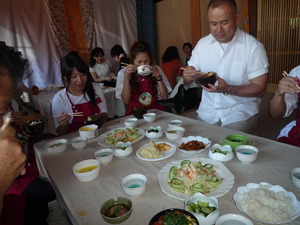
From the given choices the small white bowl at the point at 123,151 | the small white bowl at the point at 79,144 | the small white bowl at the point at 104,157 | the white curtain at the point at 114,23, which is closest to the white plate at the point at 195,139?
the small white bowl at the point at 123,151

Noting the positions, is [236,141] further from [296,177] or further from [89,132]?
[89,132]

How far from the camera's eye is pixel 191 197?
950 mm

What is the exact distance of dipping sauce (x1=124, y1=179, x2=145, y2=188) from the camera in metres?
1.08

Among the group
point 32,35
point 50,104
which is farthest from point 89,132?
point 32,35

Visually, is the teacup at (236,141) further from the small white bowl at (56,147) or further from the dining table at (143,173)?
the small white bowl at (56,147)

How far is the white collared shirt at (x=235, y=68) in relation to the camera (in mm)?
2117

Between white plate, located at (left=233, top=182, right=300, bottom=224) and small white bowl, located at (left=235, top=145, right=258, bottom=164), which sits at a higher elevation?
small white bowl, located at (left=235, top=145, right=258, bottom=164)

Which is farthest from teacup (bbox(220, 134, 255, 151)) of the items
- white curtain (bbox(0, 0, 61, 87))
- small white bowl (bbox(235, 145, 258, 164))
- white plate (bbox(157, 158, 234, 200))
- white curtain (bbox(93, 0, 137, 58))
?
white curtain (bbox(93, 0, 137, 58))

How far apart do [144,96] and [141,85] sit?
0.64 feet

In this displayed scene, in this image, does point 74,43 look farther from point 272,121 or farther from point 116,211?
point 116,211

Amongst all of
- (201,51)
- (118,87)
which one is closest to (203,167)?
(201,51)

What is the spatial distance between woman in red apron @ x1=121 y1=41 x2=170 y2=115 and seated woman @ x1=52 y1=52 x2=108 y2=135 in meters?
Answer: 0.38

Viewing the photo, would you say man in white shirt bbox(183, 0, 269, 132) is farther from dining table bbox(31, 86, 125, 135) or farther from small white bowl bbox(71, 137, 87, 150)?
dining table bbox(31, 86, 125, 135)

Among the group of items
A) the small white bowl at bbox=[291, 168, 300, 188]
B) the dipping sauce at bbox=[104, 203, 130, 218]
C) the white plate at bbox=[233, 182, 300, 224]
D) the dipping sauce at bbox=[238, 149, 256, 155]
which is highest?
the dipping sauce at bbox=[238, 149, 256, 155]
